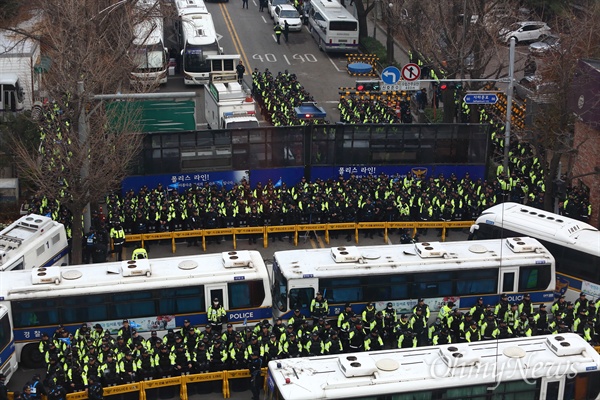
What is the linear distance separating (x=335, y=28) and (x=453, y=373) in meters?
37.3

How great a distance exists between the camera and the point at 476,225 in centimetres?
2912

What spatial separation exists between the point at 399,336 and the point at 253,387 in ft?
12.3

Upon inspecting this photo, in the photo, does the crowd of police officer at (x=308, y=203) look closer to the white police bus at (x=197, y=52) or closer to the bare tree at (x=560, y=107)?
the bare tree at (x=560, y=107)

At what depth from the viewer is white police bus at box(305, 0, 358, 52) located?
2130 inches

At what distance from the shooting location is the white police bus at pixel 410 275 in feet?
81.4

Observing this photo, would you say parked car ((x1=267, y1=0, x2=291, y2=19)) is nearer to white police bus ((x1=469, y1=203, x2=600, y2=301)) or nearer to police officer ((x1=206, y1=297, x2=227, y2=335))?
white police bus ((x1=469, y1=203, x2=600, y2=301))

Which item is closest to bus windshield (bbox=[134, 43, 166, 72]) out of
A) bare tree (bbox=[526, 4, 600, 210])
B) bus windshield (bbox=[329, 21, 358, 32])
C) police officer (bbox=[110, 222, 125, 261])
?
bus windshield (bbox=[329, 21, 358, 32])

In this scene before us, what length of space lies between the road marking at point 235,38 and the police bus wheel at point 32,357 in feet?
99.3

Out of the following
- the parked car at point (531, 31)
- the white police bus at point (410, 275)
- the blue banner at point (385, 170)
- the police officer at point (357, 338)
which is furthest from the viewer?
the parked car at point (531, 31)

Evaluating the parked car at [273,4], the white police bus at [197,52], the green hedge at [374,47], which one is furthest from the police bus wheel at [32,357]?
the parked car at [273,4]

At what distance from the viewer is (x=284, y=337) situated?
22.7 meters

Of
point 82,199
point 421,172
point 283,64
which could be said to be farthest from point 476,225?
point 283,64

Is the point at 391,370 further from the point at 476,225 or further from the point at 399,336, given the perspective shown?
the point at 476,225

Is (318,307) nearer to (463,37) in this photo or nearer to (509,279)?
(509,279)
